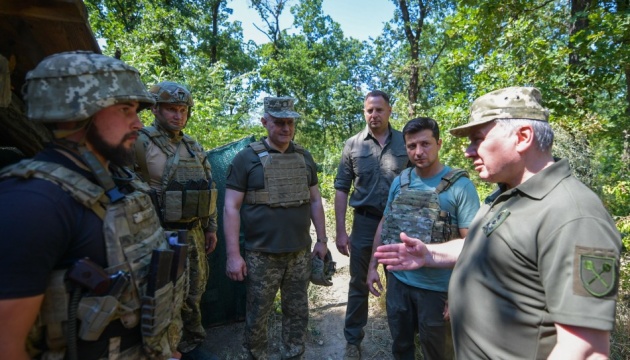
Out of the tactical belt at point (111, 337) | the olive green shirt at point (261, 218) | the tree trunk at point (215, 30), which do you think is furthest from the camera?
the tree trunk at point (215, 30)

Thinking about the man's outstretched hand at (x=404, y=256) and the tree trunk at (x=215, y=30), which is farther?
the tree trunk at (x=215, y=30)

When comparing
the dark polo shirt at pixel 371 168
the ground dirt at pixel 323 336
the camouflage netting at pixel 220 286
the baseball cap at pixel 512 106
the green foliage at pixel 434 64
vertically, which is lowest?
the ground dirt at pixel 323 336

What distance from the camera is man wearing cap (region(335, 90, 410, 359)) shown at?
11.6 feet

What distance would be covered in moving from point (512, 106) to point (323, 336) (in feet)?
10.8

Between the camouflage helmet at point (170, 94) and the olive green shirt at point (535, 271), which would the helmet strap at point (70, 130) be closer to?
the camouflage helmet at point (170, 94)

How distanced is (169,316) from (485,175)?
164 cm

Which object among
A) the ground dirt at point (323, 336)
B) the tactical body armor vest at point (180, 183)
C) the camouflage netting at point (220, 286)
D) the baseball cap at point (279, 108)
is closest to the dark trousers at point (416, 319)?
the ground dirt at point (323, 336)

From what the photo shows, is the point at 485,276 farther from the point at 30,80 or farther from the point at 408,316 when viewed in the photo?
the point at 30,80

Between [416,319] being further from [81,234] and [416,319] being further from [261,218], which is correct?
[81,234]

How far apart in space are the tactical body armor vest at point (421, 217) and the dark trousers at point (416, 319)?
0.39 meters

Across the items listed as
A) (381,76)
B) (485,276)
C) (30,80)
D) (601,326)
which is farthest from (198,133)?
(381,76)

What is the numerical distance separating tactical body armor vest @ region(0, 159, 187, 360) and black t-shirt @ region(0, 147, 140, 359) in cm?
3

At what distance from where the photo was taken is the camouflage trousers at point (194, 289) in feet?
10.0

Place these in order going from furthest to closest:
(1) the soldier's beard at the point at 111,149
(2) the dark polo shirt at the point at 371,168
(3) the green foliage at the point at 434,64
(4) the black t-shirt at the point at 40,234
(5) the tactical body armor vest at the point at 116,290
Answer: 1. (3) the green foliage at the point at 434,64
2. (2) the dark polo shirt at the point at 371,168
3. (1) the soldier's beard at the point at 111,149
4. (5) the tactical body armor vest at the point at 116,290
5. (4) the black t-shirt at the point at 40,234
